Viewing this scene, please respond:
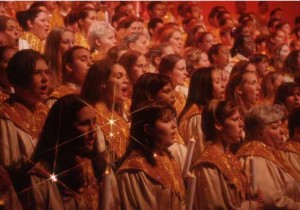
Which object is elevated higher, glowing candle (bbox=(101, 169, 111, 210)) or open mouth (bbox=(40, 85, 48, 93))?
open mouth (bbox=(40, 85, 48, 93))

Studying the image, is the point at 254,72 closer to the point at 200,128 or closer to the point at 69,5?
the point at 200,128

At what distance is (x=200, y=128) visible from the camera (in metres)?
5.20

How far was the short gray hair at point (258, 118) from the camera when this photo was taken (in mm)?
5406

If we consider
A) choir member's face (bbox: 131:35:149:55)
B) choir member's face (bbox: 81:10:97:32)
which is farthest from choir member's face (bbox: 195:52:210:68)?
choir member's face (bbox: 81:10:97:32)

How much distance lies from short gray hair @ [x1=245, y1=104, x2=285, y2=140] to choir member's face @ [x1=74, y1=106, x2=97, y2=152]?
1280 millimetres

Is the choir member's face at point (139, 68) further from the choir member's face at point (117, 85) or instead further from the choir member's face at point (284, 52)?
the choir member's face at point (284, 52)

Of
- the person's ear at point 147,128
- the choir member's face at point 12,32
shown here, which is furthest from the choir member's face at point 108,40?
the person's ear at point 147,128

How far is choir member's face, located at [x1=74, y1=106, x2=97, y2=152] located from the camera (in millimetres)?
4637

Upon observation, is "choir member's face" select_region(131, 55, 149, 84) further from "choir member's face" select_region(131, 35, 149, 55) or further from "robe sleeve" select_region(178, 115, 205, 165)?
"robe sleeve" select_region(178, 115, 205, 165)

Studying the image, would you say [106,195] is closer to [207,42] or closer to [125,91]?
[125,91]

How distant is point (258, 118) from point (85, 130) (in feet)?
4.69

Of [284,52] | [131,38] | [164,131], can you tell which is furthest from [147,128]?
[284,52]

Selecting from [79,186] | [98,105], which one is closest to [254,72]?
[98,105]

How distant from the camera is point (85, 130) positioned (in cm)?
466
